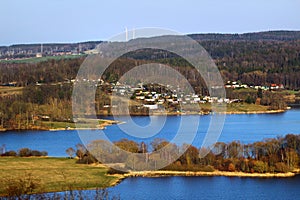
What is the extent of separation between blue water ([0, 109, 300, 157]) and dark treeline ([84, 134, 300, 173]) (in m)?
1.66

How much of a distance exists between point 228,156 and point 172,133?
13.5ft

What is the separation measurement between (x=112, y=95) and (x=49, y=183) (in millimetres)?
11462

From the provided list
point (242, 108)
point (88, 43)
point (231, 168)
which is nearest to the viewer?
point (231, 168)

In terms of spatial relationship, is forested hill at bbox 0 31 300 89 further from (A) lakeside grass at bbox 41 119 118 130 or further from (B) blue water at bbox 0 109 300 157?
(B) blue water at bbox 0 109 300 157

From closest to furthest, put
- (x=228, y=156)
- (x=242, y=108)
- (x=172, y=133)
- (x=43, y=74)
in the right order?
1. (x=228, y=156)
2. (x=172, y=133)
3. (x=242, y=108)
4. (x=43, y=74)

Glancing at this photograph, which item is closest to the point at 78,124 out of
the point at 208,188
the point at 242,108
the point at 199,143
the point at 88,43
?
the point at 199,143

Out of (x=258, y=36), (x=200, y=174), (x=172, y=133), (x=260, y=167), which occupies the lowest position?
(x=200, y=174)

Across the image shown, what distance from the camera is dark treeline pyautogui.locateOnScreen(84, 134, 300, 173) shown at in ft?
30.4

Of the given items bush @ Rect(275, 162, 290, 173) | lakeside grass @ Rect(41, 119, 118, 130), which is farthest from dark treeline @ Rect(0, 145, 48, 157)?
bush @ Rect(275, 162, 290, 173)

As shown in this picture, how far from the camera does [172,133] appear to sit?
13.9 meters

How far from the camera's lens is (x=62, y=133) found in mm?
15070

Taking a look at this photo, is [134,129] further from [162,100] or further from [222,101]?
[222,101]

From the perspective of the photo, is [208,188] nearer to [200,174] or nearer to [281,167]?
[200,174]

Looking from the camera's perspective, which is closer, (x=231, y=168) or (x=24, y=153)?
(x=231, y=168)
